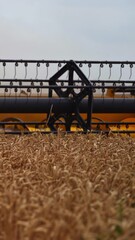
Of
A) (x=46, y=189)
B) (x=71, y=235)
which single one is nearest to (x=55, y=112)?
(x=46, y=189)

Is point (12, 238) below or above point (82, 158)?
below

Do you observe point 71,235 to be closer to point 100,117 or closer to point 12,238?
point 12,238

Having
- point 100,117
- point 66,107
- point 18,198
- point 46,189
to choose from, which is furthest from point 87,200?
point 100,117

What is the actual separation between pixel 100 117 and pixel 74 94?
2622mm

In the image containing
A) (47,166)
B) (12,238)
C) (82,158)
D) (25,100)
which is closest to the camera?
(12,238)

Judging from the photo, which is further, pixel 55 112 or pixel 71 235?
pixel 55 112

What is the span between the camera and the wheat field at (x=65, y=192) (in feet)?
4.99

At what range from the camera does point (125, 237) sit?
4.66 ft

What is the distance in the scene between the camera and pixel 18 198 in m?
1.83

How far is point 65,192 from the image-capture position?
1972mm

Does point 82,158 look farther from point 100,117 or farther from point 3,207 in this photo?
point 100,117

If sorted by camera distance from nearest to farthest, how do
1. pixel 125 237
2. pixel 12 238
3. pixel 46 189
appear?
pixel 125 237 < pixel 12 238 < pixel 46 189

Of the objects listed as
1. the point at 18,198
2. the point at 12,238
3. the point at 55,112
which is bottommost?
the point at 12,238

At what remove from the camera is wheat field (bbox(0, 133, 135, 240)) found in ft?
4.99
